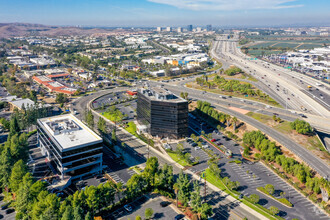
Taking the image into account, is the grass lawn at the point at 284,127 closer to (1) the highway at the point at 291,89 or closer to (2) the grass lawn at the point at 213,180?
(1) the highway at the point at 291,89

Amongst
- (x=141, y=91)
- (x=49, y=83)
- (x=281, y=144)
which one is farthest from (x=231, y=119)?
(x=49, y=83)

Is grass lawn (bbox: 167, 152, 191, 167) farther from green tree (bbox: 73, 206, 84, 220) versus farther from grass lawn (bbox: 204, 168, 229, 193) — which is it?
green tree (bbox: 73, 206, 84, 220)

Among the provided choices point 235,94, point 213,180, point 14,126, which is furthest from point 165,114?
point 235,94

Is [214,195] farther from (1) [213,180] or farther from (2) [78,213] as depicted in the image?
(2) [78,213]

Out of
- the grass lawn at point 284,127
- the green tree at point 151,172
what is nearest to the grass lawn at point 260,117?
the grass lawn at point 284,127

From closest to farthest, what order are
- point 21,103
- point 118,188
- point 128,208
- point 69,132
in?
point 128,208
point 118,188
point 69,132
point 21,103

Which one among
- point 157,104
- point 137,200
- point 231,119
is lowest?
point 137,200

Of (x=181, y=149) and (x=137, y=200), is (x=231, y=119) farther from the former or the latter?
(x=137, y=200)
